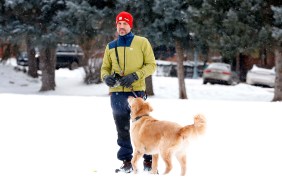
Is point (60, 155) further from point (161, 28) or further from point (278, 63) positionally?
point (278, 63)

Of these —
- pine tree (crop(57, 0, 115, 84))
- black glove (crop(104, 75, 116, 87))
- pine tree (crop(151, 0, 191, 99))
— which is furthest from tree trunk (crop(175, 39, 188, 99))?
black glove (crop(104, 75, 116, 87))

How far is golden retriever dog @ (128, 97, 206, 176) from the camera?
16.3ft

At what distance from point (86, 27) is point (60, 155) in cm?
1061

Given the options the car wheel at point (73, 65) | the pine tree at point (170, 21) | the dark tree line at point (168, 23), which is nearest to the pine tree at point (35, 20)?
the dark tree line at point (168, 23)

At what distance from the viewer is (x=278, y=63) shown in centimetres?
1653

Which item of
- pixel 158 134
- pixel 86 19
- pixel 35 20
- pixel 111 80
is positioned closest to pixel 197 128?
pixel 158 134

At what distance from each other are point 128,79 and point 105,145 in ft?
9.22

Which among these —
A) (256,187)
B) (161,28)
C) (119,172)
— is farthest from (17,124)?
(161,28)

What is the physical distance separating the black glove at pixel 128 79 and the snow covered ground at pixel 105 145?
3.27 ft

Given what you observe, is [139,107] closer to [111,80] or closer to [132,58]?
[111,80]

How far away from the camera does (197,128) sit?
4.91 metres

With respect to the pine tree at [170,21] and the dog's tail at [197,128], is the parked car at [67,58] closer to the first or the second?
the pine tree at [170,21]

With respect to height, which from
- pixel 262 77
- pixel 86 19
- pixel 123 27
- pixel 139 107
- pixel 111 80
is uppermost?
pixel 86 19

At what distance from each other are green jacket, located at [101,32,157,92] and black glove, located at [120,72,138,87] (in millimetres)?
121
